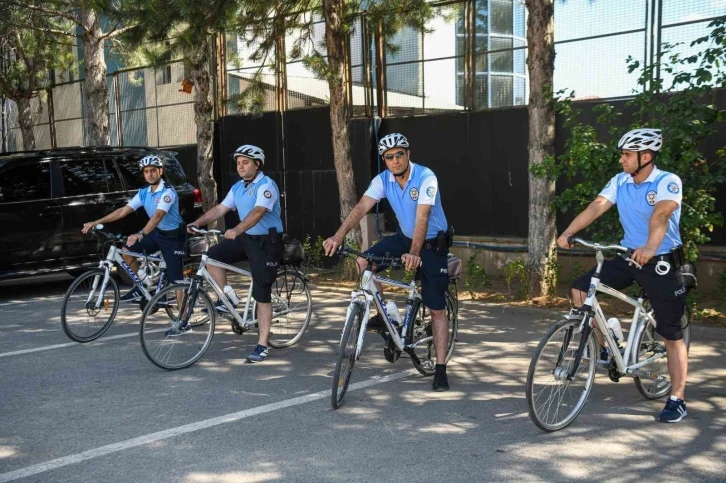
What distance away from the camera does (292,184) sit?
48.6 feet

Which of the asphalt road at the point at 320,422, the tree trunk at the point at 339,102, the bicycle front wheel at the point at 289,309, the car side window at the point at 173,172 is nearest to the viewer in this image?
the asphalt road at the point at 320,422

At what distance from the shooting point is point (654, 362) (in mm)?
5895

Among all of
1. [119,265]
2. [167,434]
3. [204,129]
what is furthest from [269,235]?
[204,129]

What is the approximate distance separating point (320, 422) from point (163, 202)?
349cm

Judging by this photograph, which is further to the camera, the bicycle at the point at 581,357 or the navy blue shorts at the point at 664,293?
the navy blue shorts at the point at 664,293

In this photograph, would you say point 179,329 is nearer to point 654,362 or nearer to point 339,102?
point 654,362

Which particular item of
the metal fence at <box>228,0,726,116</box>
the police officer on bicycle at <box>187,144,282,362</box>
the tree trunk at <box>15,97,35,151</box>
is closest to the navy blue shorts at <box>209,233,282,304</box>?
the police officer on bicycle at <box>187,144,282,362</box>

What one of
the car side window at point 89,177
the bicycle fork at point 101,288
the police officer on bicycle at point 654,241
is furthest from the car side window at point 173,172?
the police officer on bicycle at point 654,241

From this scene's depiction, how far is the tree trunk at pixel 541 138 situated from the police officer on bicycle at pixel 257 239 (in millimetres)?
3550

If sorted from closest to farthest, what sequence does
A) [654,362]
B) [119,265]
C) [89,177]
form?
1. [654,362]
2. [119,265]
3. [89,177]

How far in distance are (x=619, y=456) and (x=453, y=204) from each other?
7.94 metres

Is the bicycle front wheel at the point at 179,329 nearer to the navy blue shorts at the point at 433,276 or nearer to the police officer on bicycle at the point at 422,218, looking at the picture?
the police officer on bicycle at the point at 422,218

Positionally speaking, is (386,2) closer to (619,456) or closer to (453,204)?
(453,204)

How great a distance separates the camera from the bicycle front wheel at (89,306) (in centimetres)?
810
